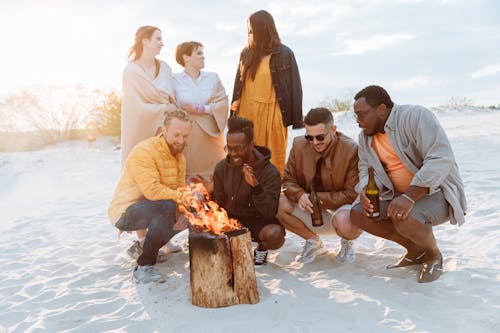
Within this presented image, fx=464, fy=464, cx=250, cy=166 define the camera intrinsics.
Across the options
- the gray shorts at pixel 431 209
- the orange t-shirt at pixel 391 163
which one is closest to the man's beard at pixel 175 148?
the orange t-shirt at pixel 391 163

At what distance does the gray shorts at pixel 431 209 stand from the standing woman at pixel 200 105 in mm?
2565

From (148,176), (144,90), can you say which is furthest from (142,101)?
(148,176)

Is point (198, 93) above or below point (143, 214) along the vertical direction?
above

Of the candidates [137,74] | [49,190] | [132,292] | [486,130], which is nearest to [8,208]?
[49,190]

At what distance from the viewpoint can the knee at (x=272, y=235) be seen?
4.25 meters

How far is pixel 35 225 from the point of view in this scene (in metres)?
6.91

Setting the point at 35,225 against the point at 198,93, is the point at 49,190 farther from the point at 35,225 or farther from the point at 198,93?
the point at 198,93

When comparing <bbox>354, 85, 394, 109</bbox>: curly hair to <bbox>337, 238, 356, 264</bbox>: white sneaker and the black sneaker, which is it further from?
the black sneaker

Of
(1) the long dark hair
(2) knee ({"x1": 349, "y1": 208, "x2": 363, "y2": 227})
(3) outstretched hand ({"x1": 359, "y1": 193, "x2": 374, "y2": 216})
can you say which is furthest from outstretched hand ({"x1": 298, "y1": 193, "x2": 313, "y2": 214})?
(1) the long dark hair

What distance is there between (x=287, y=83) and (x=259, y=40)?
598mm

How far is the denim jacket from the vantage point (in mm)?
5449

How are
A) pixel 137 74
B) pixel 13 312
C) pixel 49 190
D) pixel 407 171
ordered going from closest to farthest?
pixel 13 312 → pixel 407 171 → pixel 137 74 → pixel 49 190

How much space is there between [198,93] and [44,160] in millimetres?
10654

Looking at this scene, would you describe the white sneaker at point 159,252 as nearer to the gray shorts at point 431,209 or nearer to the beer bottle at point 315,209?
the beer bottle at point 315,209
